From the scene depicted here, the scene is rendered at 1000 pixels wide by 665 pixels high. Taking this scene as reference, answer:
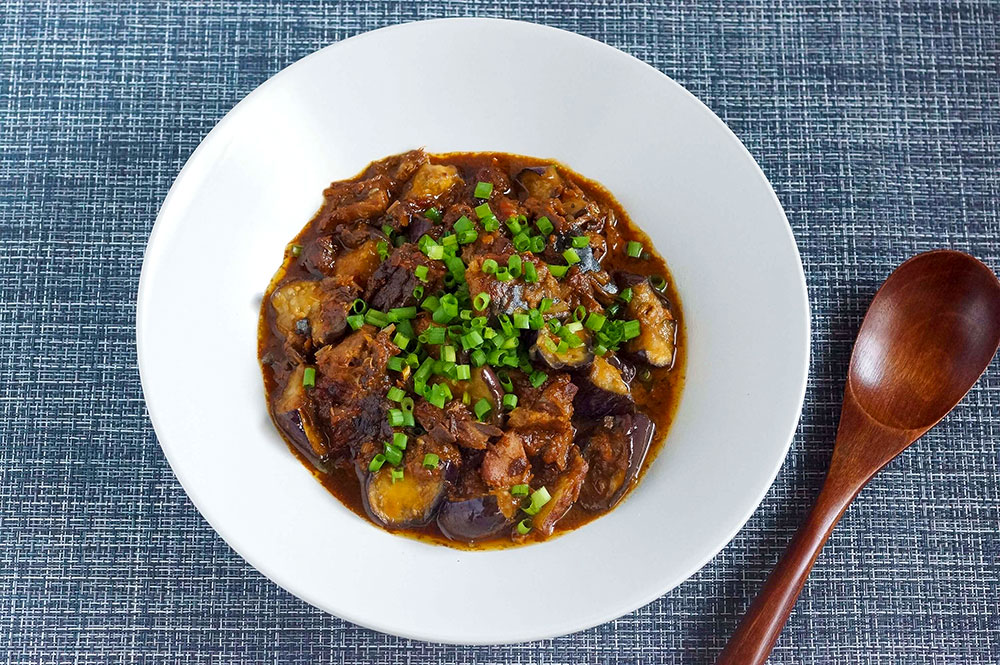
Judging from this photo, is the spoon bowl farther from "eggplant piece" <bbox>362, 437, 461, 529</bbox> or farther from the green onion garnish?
the green onion garnish

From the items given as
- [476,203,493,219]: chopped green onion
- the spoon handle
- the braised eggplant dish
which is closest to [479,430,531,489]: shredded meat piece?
the braised eggplant dish

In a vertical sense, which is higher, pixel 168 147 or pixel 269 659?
pixel 168 147

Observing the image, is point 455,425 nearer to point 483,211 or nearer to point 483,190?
point 483,211

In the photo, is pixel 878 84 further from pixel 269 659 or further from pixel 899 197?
pixel 269 659

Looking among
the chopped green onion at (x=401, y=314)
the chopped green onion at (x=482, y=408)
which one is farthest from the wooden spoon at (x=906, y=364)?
the chopped green onion at (x=401, y=314)

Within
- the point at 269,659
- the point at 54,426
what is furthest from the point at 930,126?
the point at 54,426

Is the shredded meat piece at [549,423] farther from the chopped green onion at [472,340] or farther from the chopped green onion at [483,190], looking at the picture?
the chopped green onion at [483,190]

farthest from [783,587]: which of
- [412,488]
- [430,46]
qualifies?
[430,46]
